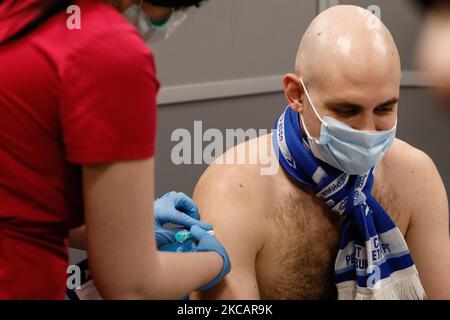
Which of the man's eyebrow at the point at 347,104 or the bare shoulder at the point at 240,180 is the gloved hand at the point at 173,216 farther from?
the man's eyebrow at the point at 347,104

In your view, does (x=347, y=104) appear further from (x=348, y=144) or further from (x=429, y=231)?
(x=429, y=231)

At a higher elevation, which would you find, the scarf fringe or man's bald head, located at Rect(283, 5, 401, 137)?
man's bald head, located at Rect(283, 5, 401, 137)

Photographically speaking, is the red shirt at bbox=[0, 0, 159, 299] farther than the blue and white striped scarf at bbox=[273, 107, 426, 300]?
No

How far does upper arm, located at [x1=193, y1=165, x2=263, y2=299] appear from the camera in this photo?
156cm

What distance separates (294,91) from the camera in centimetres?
164

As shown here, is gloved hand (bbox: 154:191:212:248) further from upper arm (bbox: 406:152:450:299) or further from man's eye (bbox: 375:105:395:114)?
upper arm (bbox: 406:152:450:299)

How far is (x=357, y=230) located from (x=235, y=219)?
1.04 ft

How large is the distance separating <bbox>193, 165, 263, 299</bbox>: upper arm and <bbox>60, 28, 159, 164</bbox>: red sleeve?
2.04 ft

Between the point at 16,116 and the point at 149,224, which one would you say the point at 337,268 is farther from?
the point at 16,116

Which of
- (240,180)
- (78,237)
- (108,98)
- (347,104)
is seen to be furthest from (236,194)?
(108,98)

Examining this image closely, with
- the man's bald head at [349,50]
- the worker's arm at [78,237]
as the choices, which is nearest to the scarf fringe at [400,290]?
the man's bald head at [349,50]

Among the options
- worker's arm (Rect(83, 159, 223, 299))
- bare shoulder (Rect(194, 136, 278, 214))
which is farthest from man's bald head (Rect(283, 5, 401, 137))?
worker's arm (Rect(83, 159, 223, 299))
